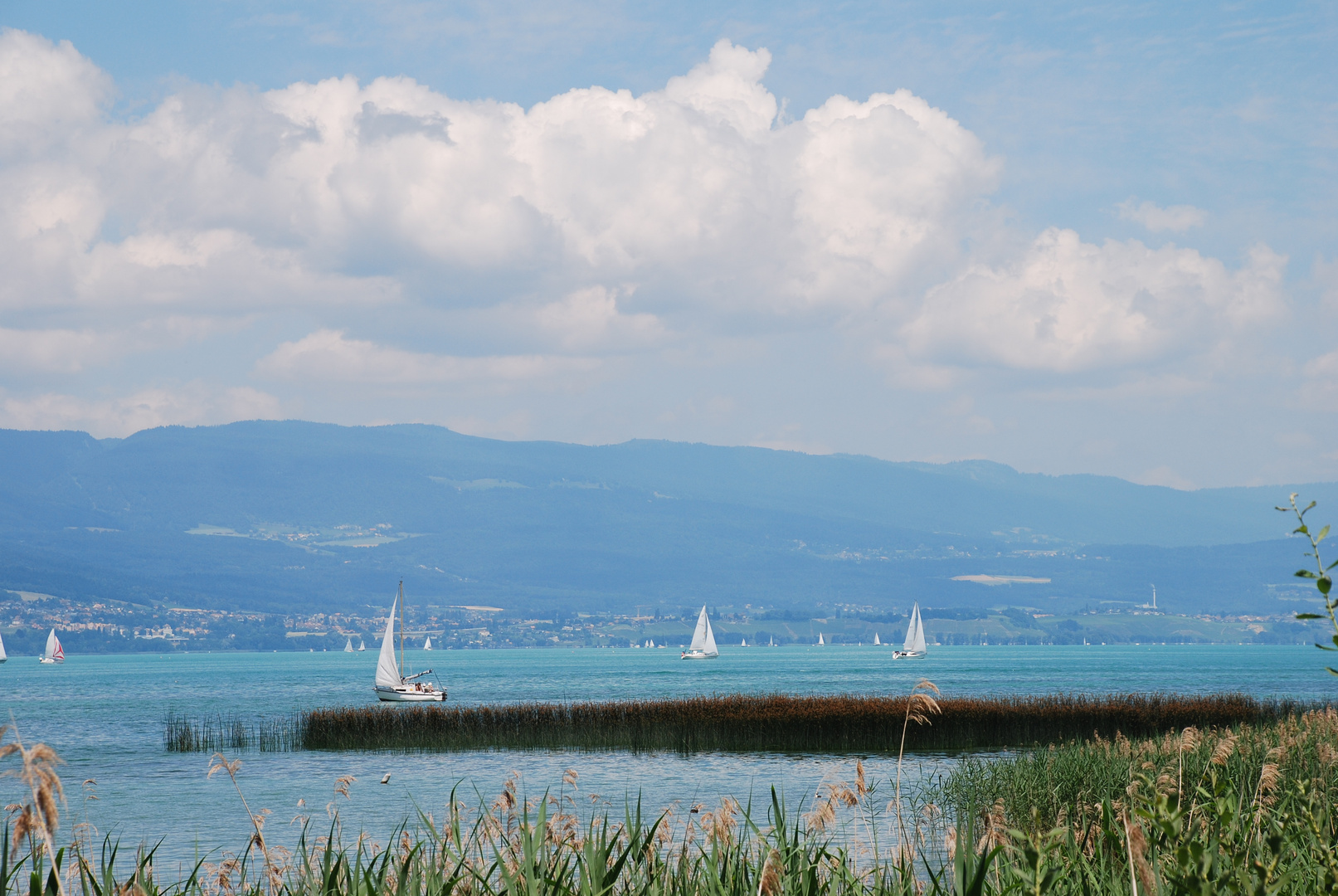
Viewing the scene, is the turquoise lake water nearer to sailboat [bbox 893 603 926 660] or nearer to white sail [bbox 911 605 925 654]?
sailboat [bbox 893 603 926 660]

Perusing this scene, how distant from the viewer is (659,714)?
41.9 m

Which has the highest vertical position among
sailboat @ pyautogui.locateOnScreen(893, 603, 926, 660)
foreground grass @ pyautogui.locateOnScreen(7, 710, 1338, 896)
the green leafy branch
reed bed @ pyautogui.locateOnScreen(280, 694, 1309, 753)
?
the green leafy branch

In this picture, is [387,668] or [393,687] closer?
[387,668]

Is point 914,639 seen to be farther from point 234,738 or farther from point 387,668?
point 234,738

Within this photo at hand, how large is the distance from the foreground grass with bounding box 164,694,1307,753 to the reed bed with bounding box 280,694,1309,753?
0.12ft

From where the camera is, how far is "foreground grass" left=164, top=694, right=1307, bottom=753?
3809 cm

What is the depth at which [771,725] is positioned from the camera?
39094 millimetres

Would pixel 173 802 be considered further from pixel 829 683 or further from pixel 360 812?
pixel 829 683

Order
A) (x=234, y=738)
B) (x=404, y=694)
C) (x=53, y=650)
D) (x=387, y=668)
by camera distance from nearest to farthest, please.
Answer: (x=234, y=738), (x=404, y=694), (x=387, y=668), (x=53, y=650)

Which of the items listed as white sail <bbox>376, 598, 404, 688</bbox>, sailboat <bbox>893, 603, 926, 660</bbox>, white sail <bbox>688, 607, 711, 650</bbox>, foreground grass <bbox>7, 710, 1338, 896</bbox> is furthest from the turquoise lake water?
sailboat <bbox>893, 603, 926, 660</bbox>

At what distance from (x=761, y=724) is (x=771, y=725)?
32cm

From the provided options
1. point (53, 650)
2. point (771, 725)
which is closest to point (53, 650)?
point (53, 650)

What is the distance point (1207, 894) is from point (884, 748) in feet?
120

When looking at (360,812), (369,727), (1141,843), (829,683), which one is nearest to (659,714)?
(369,727)
